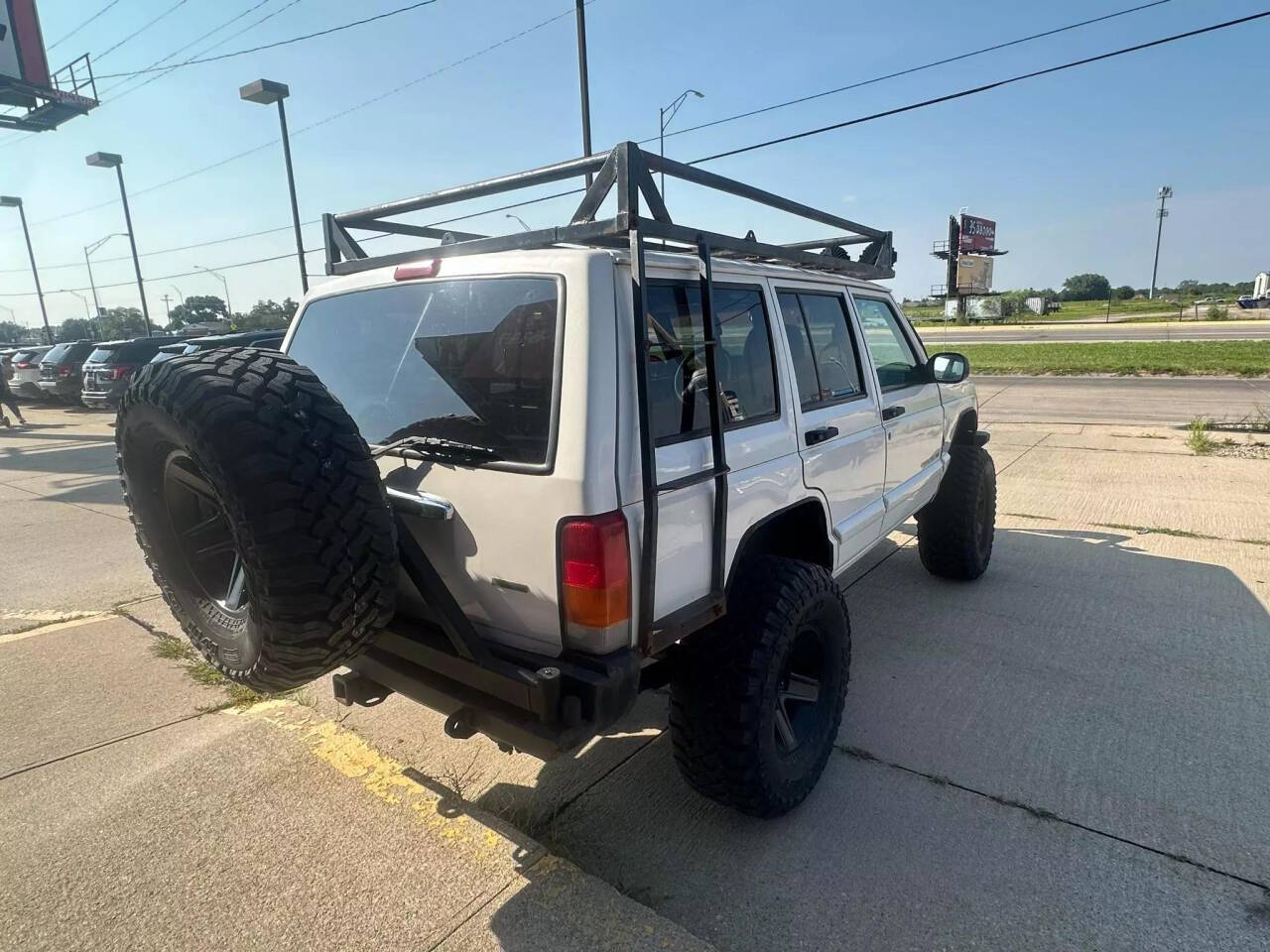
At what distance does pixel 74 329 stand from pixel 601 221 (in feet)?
277

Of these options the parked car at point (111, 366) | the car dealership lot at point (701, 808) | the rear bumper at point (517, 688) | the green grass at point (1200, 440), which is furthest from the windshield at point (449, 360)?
the parked car at point (111, 366)

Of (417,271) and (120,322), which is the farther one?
(120,322)

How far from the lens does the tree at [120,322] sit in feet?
182

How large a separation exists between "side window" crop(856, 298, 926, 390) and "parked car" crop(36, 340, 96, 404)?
20.9m

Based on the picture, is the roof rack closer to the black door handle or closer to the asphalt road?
the black door handle

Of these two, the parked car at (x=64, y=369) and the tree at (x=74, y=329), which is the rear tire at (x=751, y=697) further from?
the tree at (x=74, y=329)

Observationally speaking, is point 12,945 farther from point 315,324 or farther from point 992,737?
point 992,737

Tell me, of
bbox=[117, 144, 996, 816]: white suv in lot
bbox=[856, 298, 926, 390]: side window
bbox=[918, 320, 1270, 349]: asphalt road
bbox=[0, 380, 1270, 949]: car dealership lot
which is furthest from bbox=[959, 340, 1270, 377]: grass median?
bbox=[117, 144, 996, 816]: white suv in lot

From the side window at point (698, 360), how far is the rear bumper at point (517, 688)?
70 cm

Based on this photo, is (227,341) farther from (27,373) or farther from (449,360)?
(27,373)

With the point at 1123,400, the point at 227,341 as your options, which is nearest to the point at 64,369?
the point at 227,341

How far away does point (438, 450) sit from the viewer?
2.26m

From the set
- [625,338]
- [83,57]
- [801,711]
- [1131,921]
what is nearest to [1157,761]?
[1131,921]

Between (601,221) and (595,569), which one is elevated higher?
(601,221)
